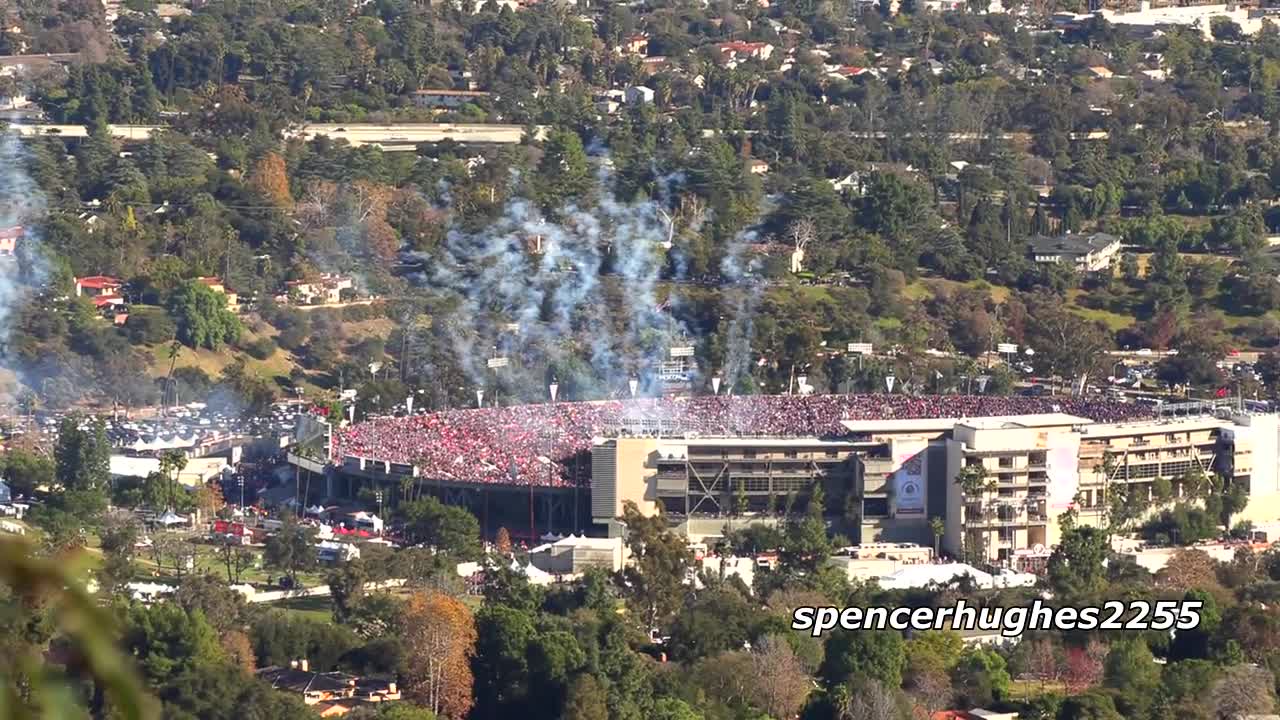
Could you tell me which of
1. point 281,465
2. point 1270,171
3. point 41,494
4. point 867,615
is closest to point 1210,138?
point 1270,171

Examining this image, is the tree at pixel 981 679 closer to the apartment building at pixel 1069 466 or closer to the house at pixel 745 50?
the apartment building at pixel 1069 466

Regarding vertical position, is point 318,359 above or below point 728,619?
below

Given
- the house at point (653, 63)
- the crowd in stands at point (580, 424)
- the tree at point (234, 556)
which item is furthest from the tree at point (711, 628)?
the house at point (653, 63)

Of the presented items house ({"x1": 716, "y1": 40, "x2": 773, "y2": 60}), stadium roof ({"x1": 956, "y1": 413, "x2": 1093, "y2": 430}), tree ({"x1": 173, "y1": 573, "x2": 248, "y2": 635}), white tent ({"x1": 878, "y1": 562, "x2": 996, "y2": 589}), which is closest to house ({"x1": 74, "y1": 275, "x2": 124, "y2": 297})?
stadium roof ({"x1": 956, "y1": 413, "x2": 1093, "y2": 430})

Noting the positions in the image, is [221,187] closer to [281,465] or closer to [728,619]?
[281,465]

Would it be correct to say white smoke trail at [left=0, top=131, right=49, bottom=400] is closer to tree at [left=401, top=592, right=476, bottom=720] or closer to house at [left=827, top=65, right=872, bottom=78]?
tree at [left=401, top=592, right=476, bottom=720]

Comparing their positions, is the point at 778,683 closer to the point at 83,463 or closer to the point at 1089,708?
the point at 1089,708
